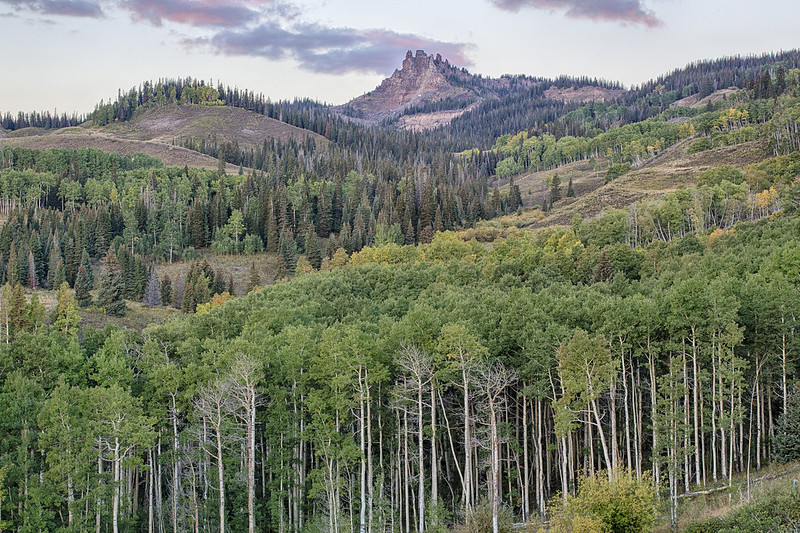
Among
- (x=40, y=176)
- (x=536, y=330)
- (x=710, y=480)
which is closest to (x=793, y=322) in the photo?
(x=710, y=480)

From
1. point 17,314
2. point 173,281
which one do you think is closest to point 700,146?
point 173,281

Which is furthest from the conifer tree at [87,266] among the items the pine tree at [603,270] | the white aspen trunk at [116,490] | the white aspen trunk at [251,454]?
the white aspen trunk at [251,454]

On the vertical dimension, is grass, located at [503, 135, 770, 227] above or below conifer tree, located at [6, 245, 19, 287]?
above

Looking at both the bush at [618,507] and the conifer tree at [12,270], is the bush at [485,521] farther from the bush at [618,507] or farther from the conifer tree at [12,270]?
the conifer tree at [12,270]

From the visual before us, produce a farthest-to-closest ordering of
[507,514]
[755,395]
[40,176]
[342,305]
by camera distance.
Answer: [40,176], [342,305], [755,395], [507,514]

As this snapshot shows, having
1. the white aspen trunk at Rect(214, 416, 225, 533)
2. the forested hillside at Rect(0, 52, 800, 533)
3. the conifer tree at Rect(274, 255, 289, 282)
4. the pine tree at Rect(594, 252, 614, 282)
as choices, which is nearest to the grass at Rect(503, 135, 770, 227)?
the conifer tree at Rect(274, 255, 289, 282)

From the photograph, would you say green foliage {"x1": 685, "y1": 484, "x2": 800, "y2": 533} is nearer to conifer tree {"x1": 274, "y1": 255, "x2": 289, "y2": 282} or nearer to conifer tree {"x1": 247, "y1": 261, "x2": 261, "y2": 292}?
conifer tree {"x1": 247, "y1": 261, "x2": 261, "y2": 292}

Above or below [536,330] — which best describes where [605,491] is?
below

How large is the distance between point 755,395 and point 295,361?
33.9 m

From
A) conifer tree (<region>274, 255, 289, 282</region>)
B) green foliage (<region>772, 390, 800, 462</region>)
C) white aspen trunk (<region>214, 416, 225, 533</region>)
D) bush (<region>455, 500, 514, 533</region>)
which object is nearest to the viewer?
bush (<region>455, 500, 514, 533</region>)

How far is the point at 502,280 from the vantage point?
83.0 metres

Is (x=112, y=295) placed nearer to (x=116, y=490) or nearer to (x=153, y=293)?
(x=153, y=293)

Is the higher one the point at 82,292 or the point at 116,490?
the point at 82,292

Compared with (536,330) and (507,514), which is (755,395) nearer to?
(536,330)
